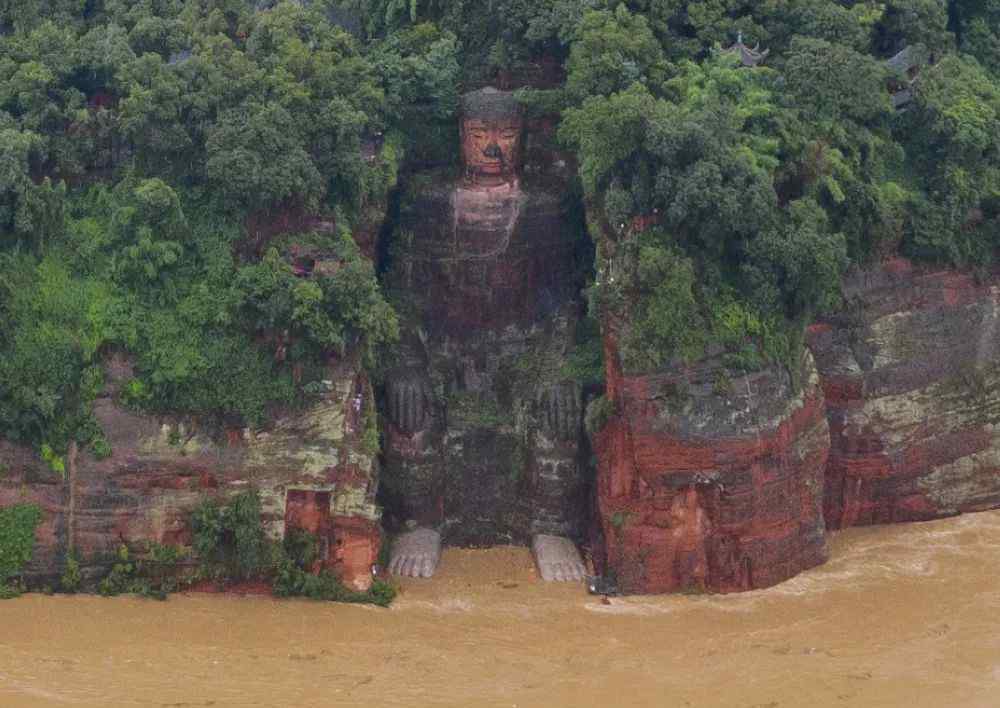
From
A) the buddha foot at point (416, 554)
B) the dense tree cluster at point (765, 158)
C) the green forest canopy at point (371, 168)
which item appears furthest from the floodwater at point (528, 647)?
the dense tree cluster at point (765, 158)

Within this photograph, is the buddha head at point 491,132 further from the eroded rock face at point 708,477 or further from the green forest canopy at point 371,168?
the eroded rock face at point 708,477

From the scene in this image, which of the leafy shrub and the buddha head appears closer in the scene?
the leafy shrub

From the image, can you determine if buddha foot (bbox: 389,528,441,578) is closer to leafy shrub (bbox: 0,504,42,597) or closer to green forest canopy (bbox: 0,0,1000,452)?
green forest canopy (bbox: 0,0,1000,452)

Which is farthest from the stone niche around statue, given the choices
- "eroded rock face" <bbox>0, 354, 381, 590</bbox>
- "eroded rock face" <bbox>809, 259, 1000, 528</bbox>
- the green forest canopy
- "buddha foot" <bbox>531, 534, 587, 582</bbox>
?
"eroded rock face" <bbox>809, 259, 1000, 528</bbox>

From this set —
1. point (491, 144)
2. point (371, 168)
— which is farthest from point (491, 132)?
point (371, 168)

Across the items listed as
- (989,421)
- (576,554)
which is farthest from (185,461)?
(989,421)
